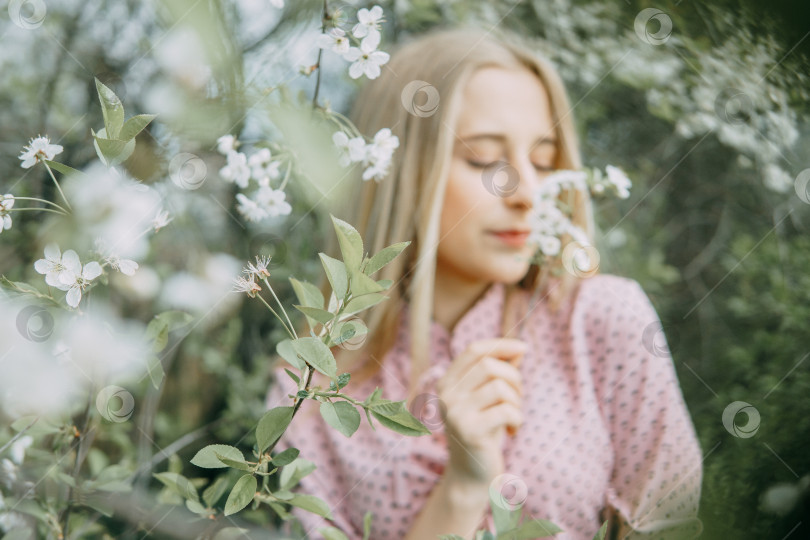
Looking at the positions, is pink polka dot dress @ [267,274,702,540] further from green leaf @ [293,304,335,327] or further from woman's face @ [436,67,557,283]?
green leaf @ [293,304,335,327]

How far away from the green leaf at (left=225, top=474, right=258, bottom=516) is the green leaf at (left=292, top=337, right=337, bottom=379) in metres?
0.09

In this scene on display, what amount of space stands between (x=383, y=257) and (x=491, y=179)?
1.95 ft

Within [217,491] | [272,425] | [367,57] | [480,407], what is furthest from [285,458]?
[480,407]

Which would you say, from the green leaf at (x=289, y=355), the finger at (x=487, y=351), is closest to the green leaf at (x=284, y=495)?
the green leaf at (x=289, y=355)

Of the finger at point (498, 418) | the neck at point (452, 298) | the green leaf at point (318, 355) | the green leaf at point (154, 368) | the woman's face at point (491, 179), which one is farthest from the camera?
the neck at point (452, 298)

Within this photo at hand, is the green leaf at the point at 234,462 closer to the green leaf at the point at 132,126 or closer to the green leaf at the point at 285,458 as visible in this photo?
the green leaf at the point at 285,458

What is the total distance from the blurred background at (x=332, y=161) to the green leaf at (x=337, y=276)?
0.75 ft

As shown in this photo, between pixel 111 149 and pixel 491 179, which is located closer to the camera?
pixel 111 149

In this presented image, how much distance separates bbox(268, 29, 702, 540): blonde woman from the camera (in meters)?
0.91

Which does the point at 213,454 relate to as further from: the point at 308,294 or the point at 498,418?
the point at 498,418

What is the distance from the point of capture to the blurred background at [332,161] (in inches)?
33.7

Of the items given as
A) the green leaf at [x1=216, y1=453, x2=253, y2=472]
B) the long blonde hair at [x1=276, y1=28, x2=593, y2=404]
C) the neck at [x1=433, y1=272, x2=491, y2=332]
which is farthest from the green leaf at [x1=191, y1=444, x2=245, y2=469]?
the neck at [x1=433, y1=272, x2=491, y2=332]

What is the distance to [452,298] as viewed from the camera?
43.6 inches

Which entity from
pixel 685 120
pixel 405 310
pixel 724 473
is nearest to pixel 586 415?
pixel 724 473
